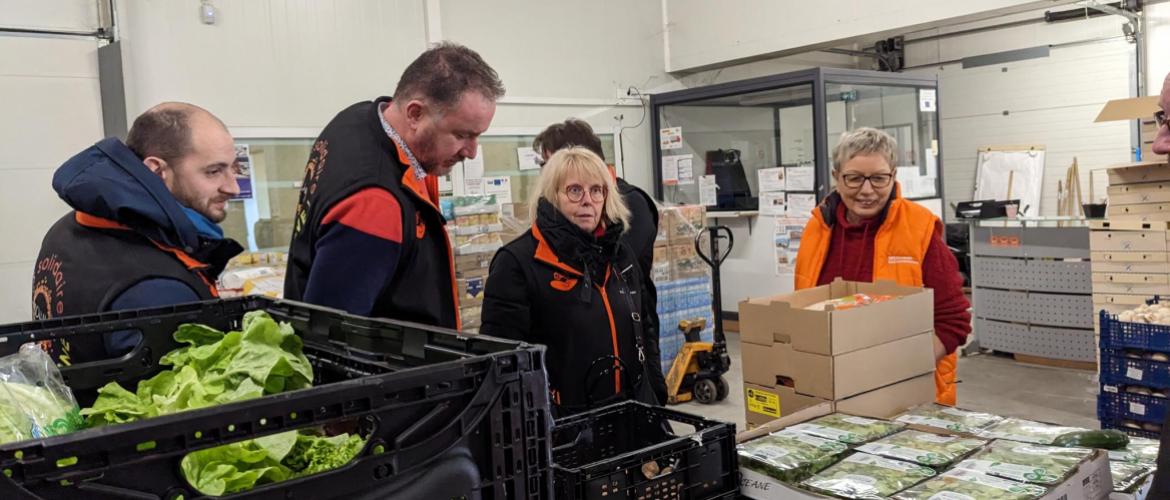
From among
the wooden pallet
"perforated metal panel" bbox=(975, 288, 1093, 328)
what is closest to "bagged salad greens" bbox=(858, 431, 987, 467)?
"perforated metal panel" bbox=(975, 288, 1093, 328)

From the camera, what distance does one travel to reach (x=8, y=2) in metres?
4.60

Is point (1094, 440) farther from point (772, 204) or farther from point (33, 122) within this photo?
point (772, 204)

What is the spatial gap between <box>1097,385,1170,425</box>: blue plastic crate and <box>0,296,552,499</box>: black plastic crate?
3762mm

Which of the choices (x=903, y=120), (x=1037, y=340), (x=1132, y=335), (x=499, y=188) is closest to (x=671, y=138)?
(x=499, y=188)

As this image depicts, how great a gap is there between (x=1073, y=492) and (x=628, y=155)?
271 inches

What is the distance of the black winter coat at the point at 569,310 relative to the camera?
257cm

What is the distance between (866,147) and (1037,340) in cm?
453

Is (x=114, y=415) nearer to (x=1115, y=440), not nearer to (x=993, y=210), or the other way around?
(x=1115, y=440)

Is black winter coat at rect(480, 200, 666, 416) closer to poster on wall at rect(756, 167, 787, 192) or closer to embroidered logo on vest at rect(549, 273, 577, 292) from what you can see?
embroidered logo on vest at rect(549, 273, 577, 292)

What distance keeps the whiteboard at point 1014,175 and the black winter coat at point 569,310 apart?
9263 mm

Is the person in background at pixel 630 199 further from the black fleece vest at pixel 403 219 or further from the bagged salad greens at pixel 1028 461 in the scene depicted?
the bagged salad greens at pixel 1028 461

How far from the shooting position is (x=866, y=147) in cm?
264

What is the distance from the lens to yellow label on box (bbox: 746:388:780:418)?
208 cm

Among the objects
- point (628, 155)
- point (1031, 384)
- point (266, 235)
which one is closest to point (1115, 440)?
point (1031, 384)
